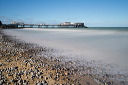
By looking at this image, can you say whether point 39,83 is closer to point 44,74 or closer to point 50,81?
point 50,81

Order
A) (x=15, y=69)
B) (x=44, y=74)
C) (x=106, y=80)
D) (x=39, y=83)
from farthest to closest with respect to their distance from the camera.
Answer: (x=15, y=69) → (x=44, y=74) → (x=106, y=80) → (x=39, y=83)

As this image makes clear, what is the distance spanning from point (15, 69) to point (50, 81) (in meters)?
2.14

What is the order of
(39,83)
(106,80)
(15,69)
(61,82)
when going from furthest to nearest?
(15,69) → (106,80) → (61,82) → (39,83)

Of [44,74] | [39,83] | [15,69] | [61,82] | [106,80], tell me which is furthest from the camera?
[15,69]

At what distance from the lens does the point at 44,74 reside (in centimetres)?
558

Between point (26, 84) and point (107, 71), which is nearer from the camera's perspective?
point (26, 84)

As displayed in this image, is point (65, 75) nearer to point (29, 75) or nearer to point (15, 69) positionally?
point (29, 75)

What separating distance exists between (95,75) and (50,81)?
86.2 inches

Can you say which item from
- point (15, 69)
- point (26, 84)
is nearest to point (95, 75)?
point (26, 84)

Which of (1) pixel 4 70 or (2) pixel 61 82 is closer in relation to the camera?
(2) pixel 61 82

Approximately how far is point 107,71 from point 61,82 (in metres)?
2.74

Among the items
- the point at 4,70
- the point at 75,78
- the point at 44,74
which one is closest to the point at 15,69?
the point at 4,70

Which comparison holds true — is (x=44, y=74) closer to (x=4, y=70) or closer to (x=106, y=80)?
(x=4, y=70)

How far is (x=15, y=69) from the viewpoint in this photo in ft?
19.6
